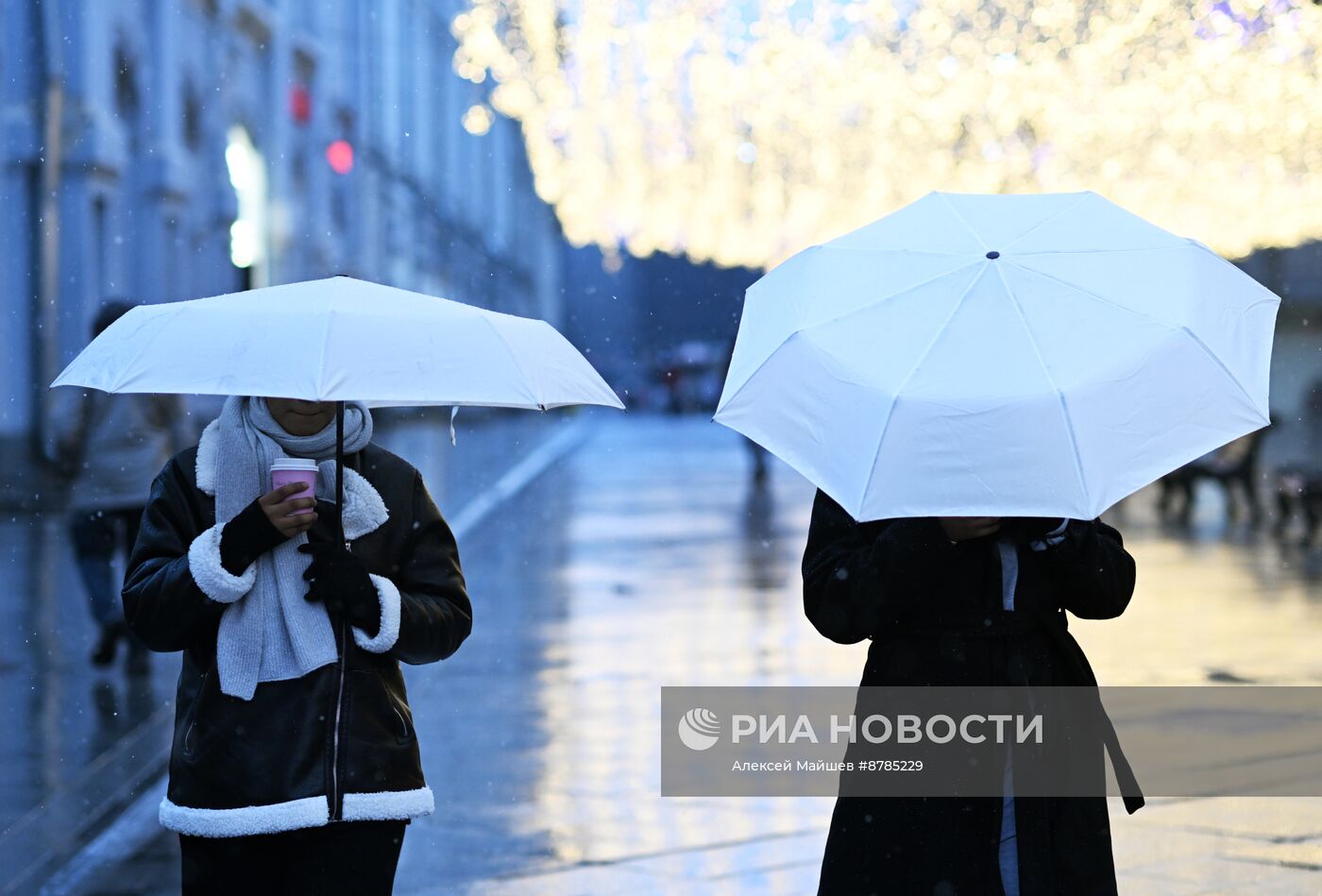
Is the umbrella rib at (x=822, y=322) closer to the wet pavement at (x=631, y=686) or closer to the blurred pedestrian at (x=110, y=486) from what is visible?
the wet pavement at (x=631, y=686)

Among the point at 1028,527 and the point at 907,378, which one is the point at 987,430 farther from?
the point at 1028,527

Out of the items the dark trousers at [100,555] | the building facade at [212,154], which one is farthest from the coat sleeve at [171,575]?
the building facade at [212,154]

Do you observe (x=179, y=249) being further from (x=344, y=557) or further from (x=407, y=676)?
(x=344, y=557)

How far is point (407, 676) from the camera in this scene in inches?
363

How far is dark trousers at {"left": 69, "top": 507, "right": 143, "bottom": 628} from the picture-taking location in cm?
855

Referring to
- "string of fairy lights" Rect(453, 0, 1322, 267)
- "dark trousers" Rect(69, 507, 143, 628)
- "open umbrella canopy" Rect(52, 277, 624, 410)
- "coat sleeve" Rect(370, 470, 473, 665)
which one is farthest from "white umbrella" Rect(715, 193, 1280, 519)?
"string of fairy lights" Rect(453, 0, 1322, 267)

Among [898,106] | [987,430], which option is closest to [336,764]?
[987,430]

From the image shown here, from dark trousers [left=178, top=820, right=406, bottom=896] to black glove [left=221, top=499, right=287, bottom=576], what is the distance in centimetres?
48

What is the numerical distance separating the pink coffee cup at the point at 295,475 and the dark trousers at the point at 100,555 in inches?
219

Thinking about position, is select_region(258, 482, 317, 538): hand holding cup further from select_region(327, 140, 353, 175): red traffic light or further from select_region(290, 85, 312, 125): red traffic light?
select_region(290, 85, 312, 125): red traffic light

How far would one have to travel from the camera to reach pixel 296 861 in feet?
10.8

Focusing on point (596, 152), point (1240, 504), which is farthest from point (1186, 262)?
point (1240, 504)

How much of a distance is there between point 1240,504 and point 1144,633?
8.91 m

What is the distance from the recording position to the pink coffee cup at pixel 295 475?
320cm
